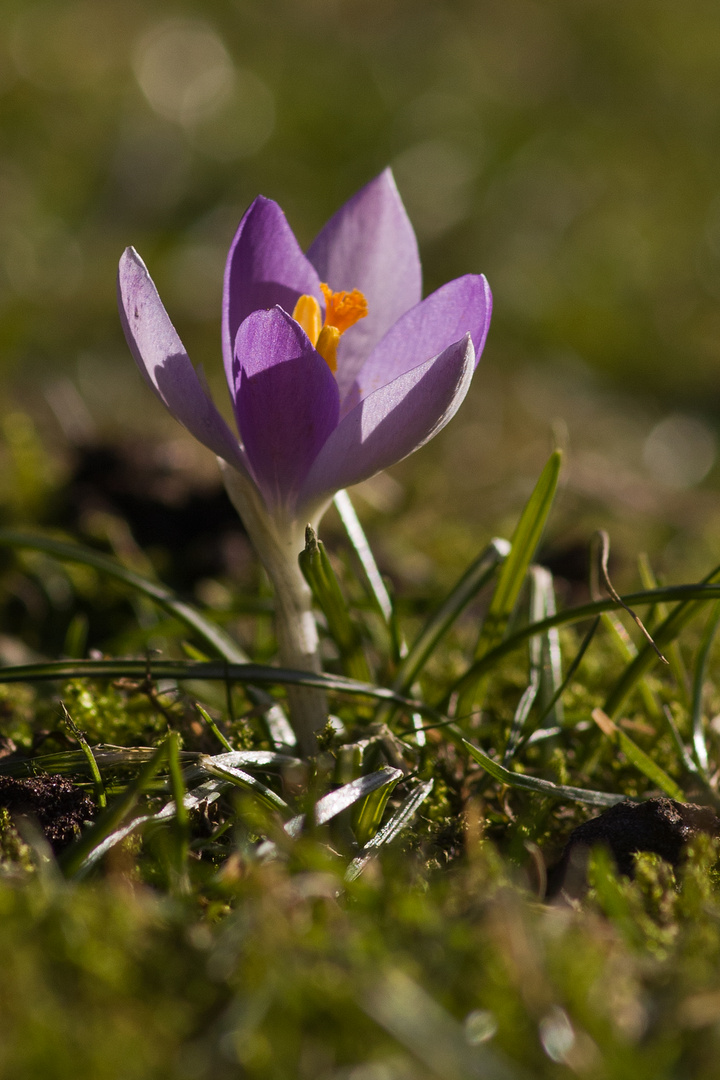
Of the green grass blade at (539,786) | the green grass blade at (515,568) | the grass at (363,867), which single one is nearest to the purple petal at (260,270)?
the grass at (363,867)

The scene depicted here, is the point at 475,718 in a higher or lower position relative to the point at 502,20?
lower

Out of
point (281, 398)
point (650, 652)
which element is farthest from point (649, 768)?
point (281, 398)

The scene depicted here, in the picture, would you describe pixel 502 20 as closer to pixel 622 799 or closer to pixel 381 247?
pixel 381 247

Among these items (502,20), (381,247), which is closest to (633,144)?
(502,20)

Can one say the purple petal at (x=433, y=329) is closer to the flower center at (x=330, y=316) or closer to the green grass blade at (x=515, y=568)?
the flower center at (x=330, y=316)

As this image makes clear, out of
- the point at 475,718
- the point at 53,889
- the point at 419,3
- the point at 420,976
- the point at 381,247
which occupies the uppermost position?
the point at 419,3

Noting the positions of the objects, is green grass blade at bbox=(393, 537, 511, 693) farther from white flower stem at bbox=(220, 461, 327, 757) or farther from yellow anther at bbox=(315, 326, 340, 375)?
yellow anther at bbox=(315, 326, 340, 375)
